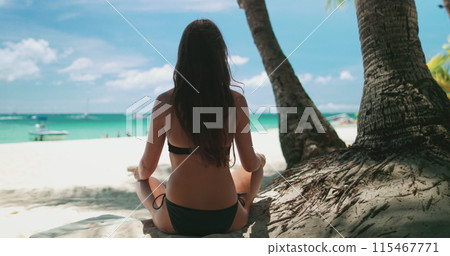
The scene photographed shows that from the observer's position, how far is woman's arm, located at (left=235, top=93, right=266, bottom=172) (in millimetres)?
2035

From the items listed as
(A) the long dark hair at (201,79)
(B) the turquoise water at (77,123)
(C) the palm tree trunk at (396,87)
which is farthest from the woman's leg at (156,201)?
(B) the turquoise water at (77,123)

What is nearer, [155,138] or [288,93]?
[155,138]

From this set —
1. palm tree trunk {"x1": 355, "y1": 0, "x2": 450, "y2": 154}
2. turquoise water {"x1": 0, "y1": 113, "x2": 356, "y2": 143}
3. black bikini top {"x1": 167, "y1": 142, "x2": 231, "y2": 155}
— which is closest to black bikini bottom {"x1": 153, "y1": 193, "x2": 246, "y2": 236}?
black bikini top {"x1": 167, "y1": 142, "x2": 231, "y2": 155}

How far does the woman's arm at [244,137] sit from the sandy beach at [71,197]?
84 cm

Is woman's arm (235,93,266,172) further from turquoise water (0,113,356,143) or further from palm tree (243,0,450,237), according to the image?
turquoise water (0,113,356,143)

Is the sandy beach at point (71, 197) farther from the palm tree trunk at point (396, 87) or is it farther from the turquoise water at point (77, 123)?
the turquoise water at point (77, 123)

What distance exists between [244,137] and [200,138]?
1.12 ft

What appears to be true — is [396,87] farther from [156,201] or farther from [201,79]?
[156,201]

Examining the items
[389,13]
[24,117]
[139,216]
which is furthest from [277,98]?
[24,117]

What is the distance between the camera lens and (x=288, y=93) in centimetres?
466

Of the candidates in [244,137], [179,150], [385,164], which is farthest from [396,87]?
[179,150]

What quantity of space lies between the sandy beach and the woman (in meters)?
0.43

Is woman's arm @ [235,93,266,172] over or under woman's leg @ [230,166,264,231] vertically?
over

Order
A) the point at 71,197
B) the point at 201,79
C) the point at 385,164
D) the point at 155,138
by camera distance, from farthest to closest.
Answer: the point at 71,197, the point at 385,164, the point at 155,138, the point at 201,79
